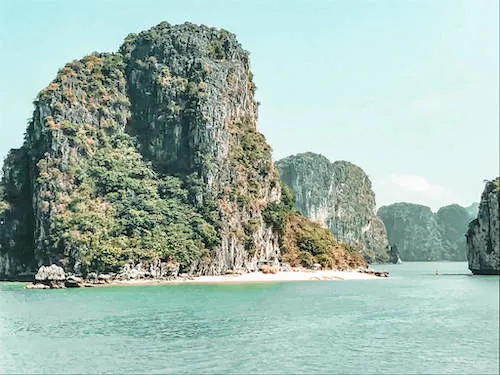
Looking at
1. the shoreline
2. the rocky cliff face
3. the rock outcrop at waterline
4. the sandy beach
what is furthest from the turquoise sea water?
the rocky cliff face

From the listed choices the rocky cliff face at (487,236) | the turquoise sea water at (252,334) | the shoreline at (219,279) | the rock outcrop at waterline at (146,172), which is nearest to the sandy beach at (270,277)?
the shoreline at (219,279)

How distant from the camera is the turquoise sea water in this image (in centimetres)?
3069

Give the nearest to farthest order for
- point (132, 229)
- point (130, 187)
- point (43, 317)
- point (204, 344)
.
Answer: point (204, 344) < point (43, 317) < point (132, 229) < point (130, 187)

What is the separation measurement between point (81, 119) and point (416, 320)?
75192 millimetres

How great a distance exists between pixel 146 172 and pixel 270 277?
90.1ft

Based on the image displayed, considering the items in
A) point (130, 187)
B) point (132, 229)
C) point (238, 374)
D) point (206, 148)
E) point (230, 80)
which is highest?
point (230, 80)

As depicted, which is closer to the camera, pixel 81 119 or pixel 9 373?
pixel 9 373

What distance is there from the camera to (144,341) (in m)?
37.6

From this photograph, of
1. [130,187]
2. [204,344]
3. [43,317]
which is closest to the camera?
[204,344]

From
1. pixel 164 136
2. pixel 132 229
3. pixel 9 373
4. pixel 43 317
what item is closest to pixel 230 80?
pixel 164 136

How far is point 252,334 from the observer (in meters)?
40.0

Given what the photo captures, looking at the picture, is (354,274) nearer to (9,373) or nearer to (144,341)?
(144,341)

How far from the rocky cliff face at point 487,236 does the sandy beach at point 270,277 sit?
1728 cm

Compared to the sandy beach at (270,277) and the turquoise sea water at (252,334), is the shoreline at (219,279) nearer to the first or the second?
the sandy beach at (270,277)
